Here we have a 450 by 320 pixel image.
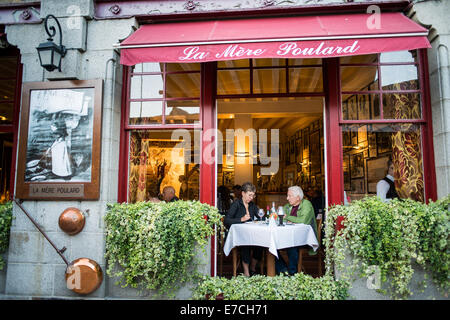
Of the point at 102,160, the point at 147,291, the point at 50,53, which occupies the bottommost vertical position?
the point at 147,291

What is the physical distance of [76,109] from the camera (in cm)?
457

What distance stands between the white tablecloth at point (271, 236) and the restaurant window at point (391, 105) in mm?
931

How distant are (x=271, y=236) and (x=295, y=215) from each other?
3.03 ft

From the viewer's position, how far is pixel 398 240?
366cm

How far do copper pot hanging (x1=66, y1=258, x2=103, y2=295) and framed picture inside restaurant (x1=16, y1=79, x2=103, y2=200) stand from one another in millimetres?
933

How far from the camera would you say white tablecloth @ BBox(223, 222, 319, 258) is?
453 cm

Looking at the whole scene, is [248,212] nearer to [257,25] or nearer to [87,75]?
[257,25]

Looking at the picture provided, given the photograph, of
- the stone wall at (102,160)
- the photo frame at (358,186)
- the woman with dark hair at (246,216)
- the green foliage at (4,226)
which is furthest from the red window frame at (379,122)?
the green foliage at (4,226)

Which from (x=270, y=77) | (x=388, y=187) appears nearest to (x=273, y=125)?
(x=270, y=77)

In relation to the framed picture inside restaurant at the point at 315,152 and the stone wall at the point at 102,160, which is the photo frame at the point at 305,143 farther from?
the stone wall at the point at 102,160

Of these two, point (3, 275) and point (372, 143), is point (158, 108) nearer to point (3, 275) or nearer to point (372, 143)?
point (3, 275)
